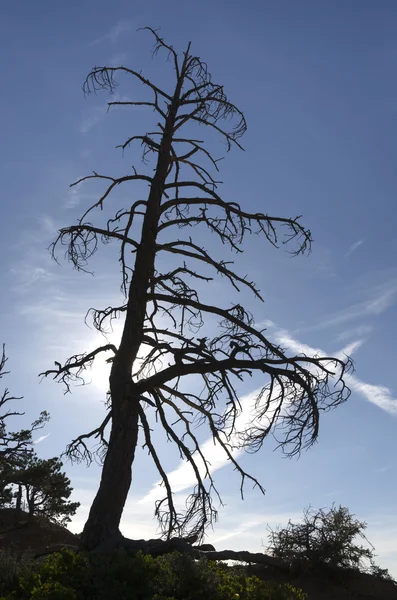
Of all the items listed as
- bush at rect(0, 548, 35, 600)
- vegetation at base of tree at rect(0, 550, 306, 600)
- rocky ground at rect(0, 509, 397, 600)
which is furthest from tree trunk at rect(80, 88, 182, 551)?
rocky ground at rect(0, 509, 397, 600)

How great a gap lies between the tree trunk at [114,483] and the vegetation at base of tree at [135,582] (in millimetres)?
1615

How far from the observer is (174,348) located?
11.3m

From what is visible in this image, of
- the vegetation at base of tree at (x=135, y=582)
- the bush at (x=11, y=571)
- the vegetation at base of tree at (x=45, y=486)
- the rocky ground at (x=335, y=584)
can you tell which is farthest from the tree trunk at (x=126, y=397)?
the vegetation at base of tree at (x=45, y=486)

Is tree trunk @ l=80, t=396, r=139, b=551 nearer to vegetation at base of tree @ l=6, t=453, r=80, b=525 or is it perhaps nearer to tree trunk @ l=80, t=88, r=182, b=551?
tree trunk @ l=80, t=88, r=182, b=551

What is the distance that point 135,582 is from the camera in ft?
23.9

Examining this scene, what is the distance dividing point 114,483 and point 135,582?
2806 millimetres

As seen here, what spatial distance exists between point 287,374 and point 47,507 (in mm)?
21024

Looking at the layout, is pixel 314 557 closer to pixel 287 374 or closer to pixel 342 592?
pixel 342 592

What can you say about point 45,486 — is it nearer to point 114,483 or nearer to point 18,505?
point 18,505

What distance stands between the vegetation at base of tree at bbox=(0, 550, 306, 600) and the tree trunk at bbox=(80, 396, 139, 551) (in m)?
1.62

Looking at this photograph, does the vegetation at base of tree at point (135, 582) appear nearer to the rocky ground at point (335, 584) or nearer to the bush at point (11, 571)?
the bush at point (11, 571)

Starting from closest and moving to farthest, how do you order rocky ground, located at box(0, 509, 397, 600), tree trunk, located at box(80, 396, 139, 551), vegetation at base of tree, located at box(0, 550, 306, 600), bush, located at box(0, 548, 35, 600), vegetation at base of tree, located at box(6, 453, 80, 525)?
1. vegetation at base of tree, located at box(0, 550, 306, 600)
2. bush, located at box(0, 548, 35, 600)
3. tree trunk, located at box(80, 396, 139, 551)
4. rocky ground, located at box(0, 509, 397, 600)
5. vegetation at base of tree, located at box(6, 453, 80, 525)

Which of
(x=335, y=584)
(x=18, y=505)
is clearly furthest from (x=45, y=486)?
(x=335, y=584)

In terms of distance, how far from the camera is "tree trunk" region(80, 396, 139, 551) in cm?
965
